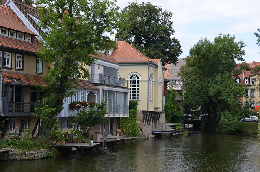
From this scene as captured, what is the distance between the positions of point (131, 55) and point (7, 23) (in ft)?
69.4

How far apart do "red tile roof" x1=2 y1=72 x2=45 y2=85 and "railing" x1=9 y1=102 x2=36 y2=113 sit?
1.62 m

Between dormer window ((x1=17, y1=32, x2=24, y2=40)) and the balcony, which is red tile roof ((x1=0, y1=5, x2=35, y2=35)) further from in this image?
the balcony

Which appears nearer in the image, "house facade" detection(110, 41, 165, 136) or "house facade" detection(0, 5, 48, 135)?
"house facade" detection(0, 5, 48, 135)

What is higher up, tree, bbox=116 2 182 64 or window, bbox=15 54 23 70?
tree, bbox=116 2 182 64

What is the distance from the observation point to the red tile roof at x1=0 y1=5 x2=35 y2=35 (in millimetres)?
31188

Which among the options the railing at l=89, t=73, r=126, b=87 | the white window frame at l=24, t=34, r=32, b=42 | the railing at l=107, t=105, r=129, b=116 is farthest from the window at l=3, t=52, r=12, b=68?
the railing at l=107, t=105, r=129, b=116

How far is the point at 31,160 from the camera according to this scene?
2650 cm

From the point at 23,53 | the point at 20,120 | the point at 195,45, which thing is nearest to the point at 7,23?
the point at 23,53

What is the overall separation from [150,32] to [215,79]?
12.3 metres

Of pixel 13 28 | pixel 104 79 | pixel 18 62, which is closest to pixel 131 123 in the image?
pixel 104 79

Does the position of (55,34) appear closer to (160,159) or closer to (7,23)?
(7,23)

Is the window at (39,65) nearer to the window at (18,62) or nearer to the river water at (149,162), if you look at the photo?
the window at (18,62)

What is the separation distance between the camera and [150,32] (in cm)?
6228

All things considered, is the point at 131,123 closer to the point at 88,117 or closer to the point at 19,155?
the point at 88,117
